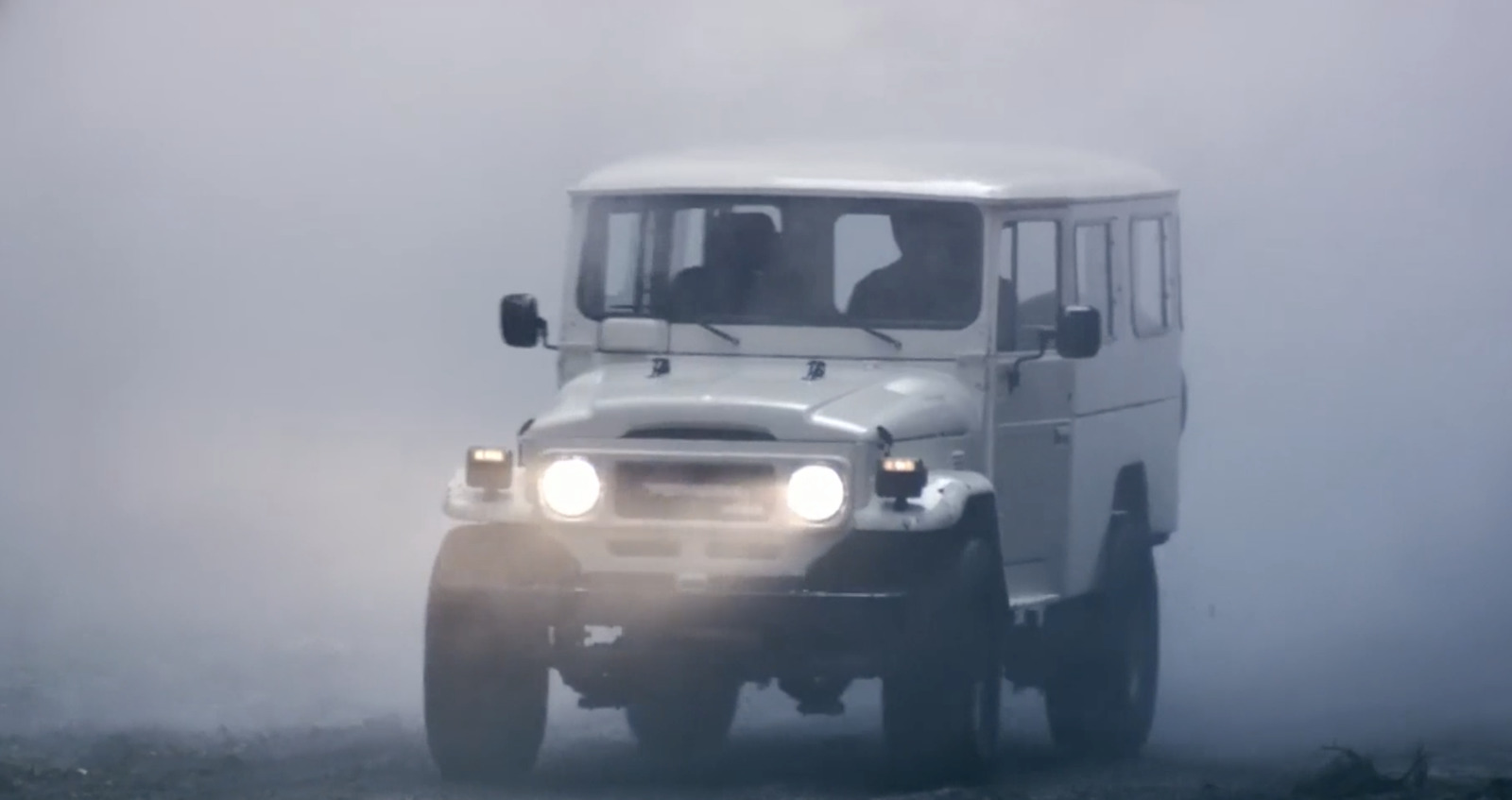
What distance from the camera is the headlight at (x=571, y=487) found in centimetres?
1084

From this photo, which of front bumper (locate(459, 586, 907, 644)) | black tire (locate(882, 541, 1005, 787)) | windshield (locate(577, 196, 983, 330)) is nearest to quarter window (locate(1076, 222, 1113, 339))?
windshield (locate(577, 196, 983, 330))

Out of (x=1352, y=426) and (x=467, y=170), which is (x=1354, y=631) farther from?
(x=467, y=170)

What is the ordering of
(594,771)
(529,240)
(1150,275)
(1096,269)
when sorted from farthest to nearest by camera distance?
(529,240) → (1150,275) → (1096,269) → (594,771)

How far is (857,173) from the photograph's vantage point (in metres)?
12.0

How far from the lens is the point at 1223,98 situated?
19.9 meters

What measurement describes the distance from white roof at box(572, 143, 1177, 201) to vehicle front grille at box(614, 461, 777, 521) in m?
1.46

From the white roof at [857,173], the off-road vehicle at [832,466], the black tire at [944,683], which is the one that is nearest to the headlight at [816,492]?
the off-road vehicle at [832,466]

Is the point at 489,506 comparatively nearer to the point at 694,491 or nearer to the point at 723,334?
the point at 694,491

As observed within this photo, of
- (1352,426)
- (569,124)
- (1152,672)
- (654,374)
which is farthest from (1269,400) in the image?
(654,374)

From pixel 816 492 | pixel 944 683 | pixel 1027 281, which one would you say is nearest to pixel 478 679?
pixel 816 492

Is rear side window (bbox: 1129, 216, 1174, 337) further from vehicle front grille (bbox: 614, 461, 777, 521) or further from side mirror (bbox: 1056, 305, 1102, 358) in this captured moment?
vehicle front grille (bbox: 614, 461, 777, 521)

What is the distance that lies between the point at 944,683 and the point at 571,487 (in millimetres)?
1363

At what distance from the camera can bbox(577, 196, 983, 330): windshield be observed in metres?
11.8

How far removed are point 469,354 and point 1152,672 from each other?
7.24 m
